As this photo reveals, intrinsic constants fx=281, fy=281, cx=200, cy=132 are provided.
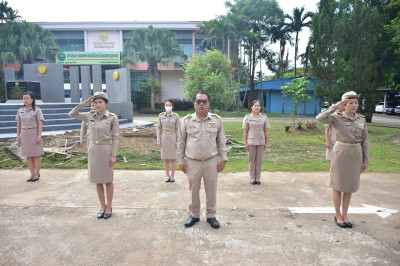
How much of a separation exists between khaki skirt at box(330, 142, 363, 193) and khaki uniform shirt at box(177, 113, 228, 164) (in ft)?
4.94

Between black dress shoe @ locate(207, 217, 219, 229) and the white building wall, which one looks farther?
the white building wall

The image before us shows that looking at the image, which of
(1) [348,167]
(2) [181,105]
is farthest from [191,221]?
(2) [181,105]

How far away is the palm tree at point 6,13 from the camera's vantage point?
2891cm

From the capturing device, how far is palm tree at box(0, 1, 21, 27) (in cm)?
2891

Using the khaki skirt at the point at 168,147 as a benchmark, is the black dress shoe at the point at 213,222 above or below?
below

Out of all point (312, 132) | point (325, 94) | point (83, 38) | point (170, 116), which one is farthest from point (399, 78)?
point (83, 38)

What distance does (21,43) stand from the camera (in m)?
28.1

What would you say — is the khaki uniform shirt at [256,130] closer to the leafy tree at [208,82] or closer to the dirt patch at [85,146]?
the dirt patch at [85,146]

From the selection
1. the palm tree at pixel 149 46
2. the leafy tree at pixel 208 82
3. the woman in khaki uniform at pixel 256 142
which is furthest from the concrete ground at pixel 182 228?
the palm tree at pixel 149 46

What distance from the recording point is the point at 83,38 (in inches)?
1435

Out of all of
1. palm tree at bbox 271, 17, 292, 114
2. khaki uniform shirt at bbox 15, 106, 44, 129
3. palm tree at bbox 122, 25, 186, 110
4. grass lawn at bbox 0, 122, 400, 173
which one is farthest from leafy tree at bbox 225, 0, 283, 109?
khaki uniform shirt at bbox 15, 106, 44, 129

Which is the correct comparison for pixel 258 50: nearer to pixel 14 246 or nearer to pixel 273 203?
pixel 273 203

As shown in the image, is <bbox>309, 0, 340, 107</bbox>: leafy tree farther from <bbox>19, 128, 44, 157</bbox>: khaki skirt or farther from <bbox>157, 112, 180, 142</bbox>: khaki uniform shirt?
<bbox>19, 128, 44, 157</bbox>: khaki skirt

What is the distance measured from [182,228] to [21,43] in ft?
105
